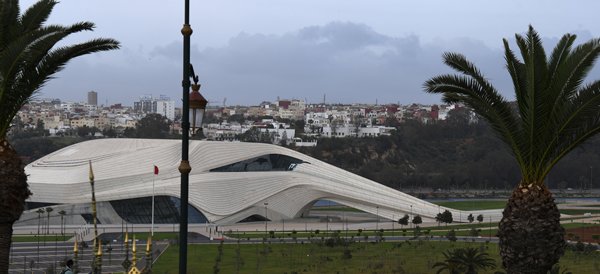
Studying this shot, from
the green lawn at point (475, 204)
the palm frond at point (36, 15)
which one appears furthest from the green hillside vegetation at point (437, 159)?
the palm frond at point (36, 15)

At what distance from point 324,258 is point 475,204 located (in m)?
35.7

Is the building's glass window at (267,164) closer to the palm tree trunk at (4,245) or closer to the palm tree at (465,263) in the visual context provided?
the palm tree at (465,263)

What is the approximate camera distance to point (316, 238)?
141 feet

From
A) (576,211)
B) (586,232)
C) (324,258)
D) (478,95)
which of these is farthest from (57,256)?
(576,211)

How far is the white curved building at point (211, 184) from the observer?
51.4 metres

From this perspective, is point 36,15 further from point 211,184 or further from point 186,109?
point 211,184

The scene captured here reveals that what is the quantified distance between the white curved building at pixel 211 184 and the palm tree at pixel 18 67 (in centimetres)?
3632

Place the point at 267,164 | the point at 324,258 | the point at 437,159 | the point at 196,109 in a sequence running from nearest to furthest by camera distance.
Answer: the point at 196,109 < the point at 324,258 < the point at 267,164 < the point at 437,159

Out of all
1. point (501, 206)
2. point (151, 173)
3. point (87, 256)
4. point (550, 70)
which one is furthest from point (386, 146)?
point (550, 70)

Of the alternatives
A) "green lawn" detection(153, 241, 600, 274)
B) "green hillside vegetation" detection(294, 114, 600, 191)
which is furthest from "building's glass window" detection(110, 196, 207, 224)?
"green hillside vegetation" detection(294, 114, 600, 191)

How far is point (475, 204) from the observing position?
68.2m

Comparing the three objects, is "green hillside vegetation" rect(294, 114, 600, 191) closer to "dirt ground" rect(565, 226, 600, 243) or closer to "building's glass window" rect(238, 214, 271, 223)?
"dirt ground" rect(565, 226, 600, 243)

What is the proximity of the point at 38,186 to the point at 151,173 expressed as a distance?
6.44 m

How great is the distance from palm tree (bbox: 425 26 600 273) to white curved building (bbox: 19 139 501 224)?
3658 centimetres
